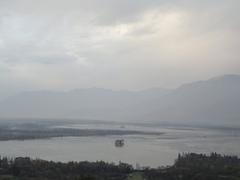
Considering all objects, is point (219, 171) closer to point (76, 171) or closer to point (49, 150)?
point (76, 171)

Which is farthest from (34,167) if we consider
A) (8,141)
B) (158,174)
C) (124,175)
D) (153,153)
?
(8,141)

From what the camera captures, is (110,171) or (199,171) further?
(110,171)

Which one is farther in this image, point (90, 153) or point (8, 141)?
point (8, 141)

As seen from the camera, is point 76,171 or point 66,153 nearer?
point 76,171

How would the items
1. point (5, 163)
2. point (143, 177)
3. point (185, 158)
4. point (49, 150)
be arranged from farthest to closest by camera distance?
point (49, 150) < point (185, 158) < point (5, 163) < point (143, 177)

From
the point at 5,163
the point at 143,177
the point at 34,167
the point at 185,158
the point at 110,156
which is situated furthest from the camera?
the point at 110,156

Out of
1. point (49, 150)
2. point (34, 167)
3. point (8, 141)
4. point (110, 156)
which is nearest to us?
point (34, 167)

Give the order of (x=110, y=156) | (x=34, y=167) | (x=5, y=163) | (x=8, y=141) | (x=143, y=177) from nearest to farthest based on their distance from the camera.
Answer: (x=143, y=177) < (x=34, y=167) < (x=5, y=163) < (x=110, y=156) < (x=8, y=141)

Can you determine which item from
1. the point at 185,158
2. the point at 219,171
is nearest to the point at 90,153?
the point at 185,158

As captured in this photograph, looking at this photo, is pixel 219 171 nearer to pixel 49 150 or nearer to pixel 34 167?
pixel 34 167
